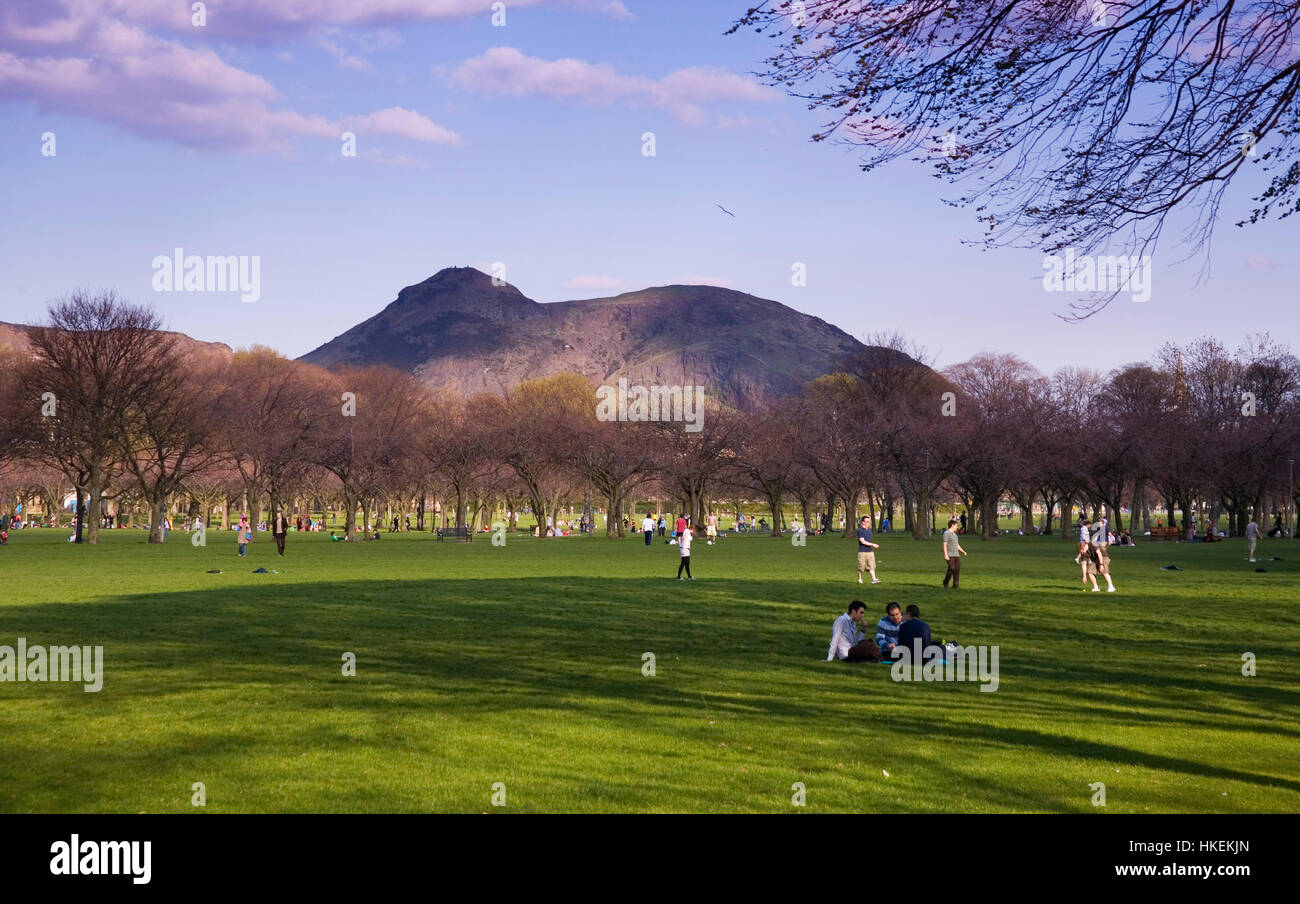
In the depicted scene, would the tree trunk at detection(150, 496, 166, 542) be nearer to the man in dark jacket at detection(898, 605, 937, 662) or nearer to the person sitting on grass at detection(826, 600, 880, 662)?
the person sitting on grass at detection(826, 600, 880, 662)

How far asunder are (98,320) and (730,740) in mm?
71175

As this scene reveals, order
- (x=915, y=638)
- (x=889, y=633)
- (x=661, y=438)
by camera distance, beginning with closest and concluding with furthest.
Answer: (x=915, y=638) → (x=889, y=633) → (x=661, y=438)

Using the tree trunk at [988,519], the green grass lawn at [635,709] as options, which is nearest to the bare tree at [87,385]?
the green grass lawn at [635,709]

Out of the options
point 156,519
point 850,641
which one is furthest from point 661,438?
point 850,641

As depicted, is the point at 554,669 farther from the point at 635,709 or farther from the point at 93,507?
the point at 93,507

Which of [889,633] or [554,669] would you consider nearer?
[554,669]

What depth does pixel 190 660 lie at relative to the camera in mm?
17562

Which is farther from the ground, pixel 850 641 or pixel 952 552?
pixel 952 552

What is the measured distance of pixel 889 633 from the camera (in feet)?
58.4

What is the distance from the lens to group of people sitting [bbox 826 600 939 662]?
675 inches

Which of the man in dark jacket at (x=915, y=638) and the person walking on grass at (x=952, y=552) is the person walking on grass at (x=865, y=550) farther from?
the man in dark jacket at (x=915, y=638)

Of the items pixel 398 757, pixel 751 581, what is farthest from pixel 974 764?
pixel 751 581

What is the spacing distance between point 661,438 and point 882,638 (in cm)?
7780
